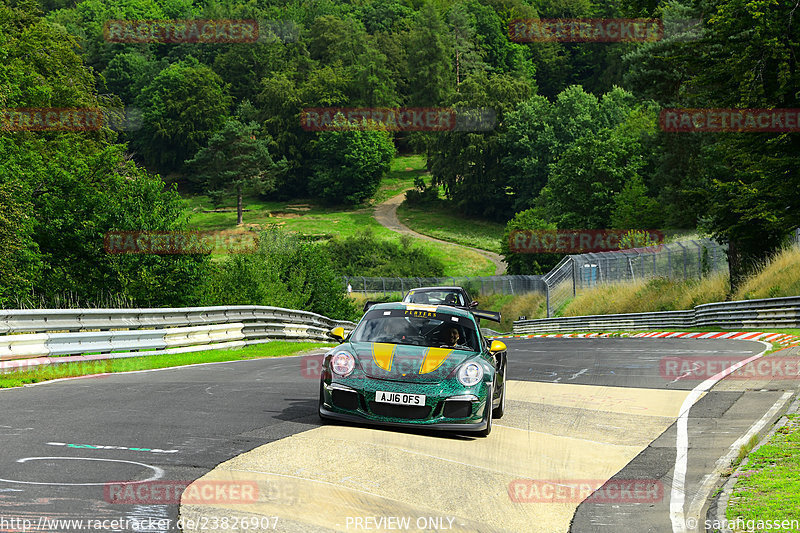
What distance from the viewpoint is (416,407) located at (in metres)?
9.31

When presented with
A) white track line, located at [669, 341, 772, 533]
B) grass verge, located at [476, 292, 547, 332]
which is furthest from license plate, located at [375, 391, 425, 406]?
grass verge, located at [476, 292, 547, 332]

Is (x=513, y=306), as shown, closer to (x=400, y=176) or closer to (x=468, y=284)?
(x=468, y=284)

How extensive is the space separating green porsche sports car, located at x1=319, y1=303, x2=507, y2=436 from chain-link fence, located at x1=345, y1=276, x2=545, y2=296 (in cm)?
4756

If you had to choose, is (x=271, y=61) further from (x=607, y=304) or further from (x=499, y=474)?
(x=499, y=474)

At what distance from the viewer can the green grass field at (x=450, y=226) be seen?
11538 cm

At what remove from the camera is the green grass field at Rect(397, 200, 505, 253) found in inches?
4542

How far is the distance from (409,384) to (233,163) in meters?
126

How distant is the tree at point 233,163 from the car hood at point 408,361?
121 metres

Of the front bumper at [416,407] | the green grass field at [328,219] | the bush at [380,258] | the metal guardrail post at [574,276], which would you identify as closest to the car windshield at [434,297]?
the front bumper at [416,407]

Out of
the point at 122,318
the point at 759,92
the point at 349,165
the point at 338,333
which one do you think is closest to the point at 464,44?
the point at 349,165

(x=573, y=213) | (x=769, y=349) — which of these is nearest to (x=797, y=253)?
(x=769, y=349)

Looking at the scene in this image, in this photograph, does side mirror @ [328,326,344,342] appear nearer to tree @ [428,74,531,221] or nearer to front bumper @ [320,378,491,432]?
front bumper @ [320,378,491,432]

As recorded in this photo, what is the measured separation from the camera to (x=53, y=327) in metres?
16.1

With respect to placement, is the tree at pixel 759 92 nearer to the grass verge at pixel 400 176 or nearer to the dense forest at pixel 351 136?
the dense forest at pixel 351 136
